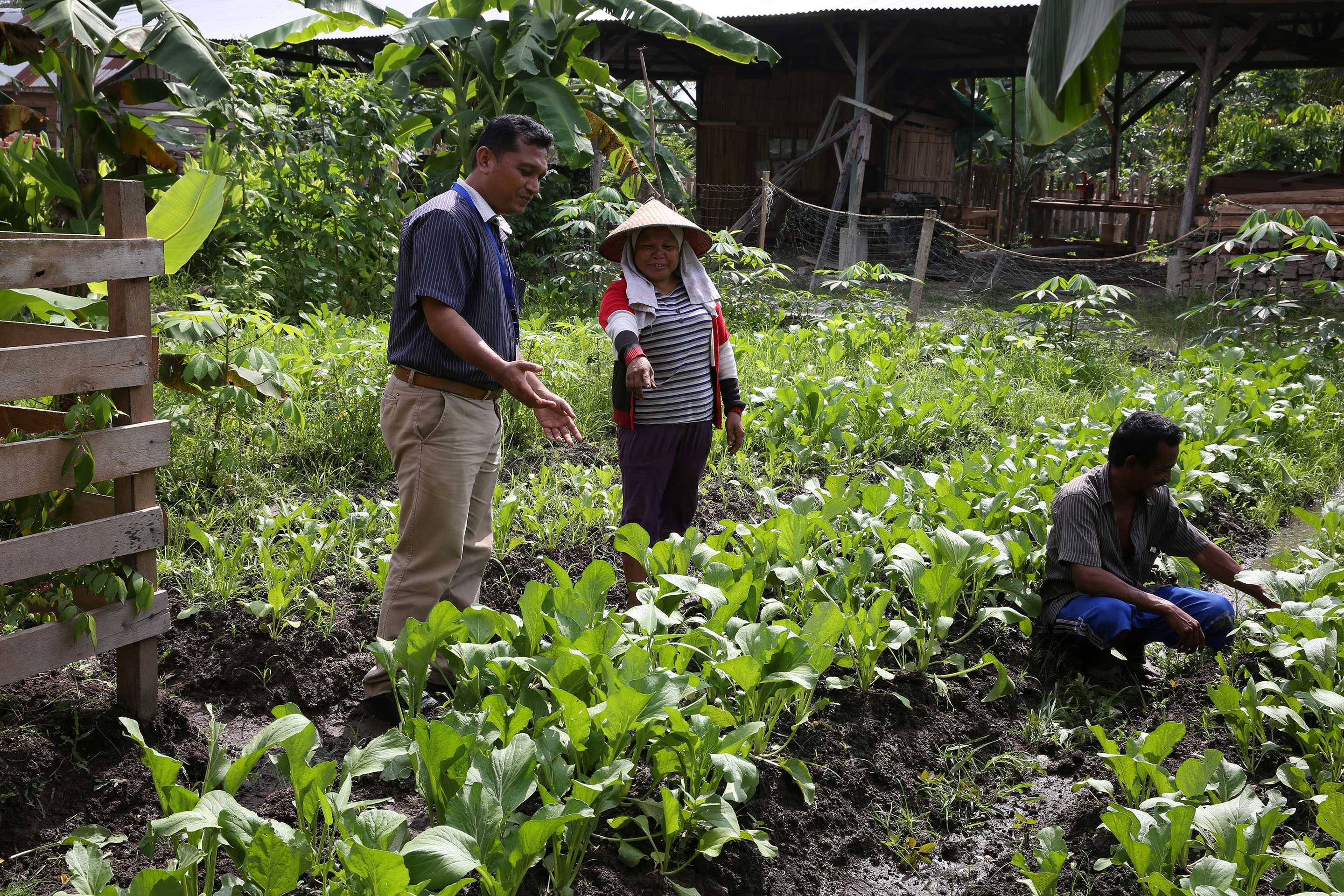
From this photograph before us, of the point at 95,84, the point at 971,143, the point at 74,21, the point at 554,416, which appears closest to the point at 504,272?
the point at 554,416

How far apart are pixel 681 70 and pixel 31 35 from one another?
13.7m

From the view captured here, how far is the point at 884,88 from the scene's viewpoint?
633 inches

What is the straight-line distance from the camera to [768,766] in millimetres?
2906

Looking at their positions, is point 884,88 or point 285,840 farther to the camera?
point 884,88

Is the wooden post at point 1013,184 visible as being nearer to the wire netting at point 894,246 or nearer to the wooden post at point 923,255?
the wire netting at point 894,246

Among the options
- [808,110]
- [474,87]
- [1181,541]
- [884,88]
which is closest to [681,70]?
[808,110]

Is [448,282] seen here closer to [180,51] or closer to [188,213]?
[188,213]

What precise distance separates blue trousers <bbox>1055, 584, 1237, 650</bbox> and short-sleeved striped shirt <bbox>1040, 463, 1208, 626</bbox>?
0.26 feet

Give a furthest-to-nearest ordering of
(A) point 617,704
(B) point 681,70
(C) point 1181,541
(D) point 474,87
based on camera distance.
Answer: (B) point 681,70, (D) point 474,87, (C) point 1181,541, (A) point 617,704

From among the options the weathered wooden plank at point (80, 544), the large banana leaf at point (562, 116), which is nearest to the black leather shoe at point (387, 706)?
the weathered wooden plank at point (80, 544)

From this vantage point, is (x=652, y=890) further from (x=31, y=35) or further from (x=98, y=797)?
(x=31, y=35)

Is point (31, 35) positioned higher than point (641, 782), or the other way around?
point (31, 35)

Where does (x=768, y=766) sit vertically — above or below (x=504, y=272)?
below

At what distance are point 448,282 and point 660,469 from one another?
48.3 inches
